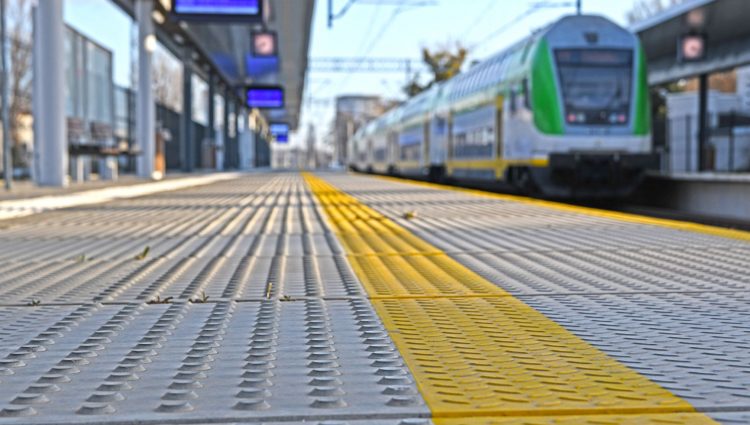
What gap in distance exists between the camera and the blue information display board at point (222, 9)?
882 inches

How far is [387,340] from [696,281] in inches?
83.9

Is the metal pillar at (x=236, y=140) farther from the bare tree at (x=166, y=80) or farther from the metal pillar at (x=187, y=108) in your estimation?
the metal pillar at (x=187, y=108)

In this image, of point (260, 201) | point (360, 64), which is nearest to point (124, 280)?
point (260, 201)

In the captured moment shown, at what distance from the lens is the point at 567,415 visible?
91.0 inches

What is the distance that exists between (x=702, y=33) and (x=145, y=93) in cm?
1709

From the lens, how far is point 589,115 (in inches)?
661

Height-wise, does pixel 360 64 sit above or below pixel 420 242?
above

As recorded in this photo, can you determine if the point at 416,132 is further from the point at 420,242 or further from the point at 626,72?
the point at 420,242

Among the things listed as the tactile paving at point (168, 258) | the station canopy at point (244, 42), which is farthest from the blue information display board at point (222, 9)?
the tactile paving at point (168, 258)

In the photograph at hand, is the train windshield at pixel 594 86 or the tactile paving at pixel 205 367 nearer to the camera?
the tactile paving at pixel 205 367

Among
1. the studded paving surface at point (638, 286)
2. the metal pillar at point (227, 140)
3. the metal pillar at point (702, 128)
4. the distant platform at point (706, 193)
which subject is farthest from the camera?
the metal pillar at point (227, 140)

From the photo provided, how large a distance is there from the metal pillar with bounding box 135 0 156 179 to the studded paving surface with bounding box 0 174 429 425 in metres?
23.2

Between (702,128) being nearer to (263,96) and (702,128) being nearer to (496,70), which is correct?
(496,70)

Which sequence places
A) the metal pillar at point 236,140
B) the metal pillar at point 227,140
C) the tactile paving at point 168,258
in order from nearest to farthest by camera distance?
the tactile paving at point 168,258, the metal pillar at point 227,140, the metal pillar at point 236,140
